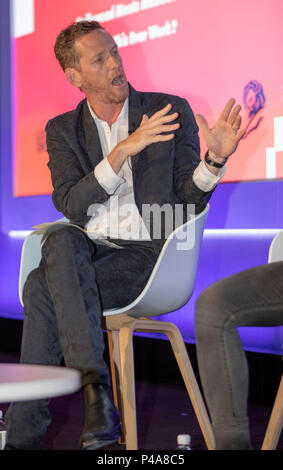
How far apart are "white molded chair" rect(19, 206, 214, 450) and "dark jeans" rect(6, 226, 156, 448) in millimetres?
69

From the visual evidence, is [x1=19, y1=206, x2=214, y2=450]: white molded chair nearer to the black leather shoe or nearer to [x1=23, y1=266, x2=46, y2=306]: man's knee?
[x1=23, y1=266, x2=46, y2=306]: man's knee

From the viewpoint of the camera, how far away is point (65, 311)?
207 centimetres

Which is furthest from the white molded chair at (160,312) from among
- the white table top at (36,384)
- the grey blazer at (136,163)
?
the white table top at (36,384)

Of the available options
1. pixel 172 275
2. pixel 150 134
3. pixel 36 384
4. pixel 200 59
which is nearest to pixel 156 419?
pixel 172 275

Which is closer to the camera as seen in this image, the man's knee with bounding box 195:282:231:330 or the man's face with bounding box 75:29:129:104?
the man's knee with bounding box 195:282:231:330

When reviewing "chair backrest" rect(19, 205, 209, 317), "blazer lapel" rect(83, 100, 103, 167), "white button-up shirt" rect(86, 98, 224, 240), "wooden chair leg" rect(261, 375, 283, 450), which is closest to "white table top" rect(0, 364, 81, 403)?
"wooden chair leg" rect(261, 375, 283, 450)

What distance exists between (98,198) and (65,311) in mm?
464

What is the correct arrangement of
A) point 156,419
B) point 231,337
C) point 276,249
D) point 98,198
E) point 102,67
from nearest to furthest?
point 231,337 < point 276,249 < point 98,198 < point 102,67 < point 156,419

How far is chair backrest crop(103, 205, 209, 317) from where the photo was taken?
7.72 ft

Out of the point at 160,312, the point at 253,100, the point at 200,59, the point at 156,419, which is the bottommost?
the point at 156,419

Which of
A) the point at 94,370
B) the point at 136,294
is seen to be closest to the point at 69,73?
the point at 136,294

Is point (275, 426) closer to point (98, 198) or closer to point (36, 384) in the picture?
point (98, 198)

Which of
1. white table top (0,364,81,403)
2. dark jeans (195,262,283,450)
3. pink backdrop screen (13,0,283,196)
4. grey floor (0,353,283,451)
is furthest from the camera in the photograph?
pink backdrop screen (13,0,283,196)
